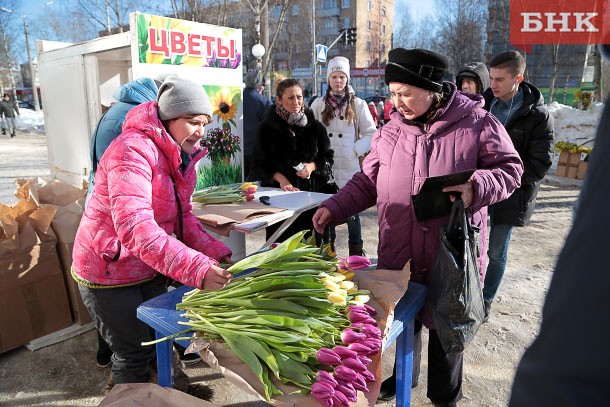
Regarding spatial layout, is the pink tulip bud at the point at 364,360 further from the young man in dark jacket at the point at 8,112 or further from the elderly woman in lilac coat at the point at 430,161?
the young man in dark jacket at the point at 8,112

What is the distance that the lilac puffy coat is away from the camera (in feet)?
6.38

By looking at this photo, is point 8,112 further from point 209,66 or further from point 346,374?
point 346,374

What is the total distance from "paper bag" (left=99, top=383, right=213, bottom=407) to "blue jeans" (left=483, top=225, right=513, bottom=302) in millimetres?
2693

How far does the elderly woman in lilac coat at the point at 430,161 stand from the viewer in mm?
1906

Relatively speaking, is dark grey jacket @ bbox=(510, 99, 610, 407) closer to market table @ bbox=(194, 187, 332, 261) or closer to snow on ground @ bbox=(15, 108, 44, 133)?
market table @ bbox=(194, 187, 332, 261)

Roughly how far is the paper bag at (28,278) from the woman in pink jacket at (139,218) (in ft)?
4.31

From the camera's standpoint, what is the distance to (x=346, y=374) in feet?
4.22

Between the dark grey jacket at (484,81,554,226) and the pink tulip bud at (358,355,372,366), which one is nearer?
the pink tulip bud at (358,355,372,366)

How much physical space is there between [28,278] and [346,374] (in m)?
2.73

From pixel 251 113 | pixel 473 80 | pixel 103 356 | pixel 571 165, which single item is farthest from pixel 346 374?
pixel 571 165

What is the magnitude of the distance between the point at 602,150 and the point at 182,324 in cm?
141

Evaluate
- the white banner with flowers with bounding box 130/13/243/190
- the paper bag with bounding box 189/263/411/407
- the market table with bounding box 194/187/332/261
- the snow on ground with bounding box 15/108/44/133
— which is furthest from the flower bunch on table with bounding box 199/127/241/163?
the snow on ground with bounding box 15/108/44/133

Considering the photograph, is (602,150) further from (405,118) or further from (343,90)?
(343,90)

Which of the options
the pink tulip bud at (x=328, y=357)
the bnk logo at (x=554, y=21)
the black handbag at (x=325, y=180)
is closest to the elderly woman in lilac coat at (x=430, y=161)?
the pink tulip bud at (x=328, y=357)
